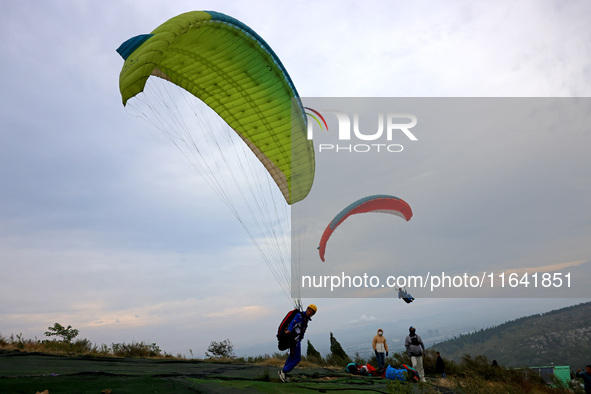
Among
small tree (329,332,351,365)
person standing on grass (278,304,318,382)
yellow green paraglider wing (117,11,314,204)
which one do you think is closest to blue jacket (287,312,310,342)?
person standing on grass (278,304,318,382)

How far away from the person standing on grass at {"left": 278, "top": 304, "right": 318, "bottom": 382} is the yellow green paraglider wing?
431 cm

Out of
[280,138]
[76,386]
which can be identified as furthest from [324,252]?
[76,386]

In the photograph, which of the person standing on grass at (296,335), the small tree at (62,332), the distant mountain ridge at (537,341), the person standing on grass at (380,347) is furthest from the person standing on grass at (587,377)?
the distant mountain ridge at (537,341)

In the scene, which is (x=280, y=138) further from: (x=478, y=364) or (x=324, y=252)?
(x=478, y=364)

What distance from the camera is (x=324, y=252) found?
17797 millimetres

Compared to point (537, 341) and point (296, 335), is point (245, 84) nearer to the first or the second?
point (296, 335)

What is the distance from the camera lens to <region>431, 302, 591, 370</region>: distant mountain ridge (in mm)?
63978

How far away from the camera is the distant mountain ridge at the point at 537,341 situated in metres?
64.0

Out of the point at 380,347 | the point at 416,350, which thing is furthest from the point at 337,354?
the point at 416,350

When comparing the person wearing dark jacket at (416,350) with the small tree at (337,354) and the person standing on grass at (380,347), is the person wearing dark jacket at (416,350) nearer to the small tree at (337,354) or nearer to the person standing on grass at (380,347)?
the person standing on grass at (380,347)

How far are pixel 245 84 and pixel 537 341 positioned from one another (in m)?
80.9

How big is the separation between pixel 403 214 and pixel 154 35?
14889mm

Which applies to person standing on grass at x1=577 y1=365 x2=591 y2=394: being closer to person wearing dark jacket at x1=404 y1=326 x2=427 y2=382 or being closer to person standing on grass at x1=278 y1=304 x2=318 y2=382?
person wearing dark jacket at x1=404 y1=326 x2=427 y2=382

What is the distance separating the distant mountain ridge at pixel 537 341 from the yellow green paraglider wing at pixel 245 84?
212 ft
